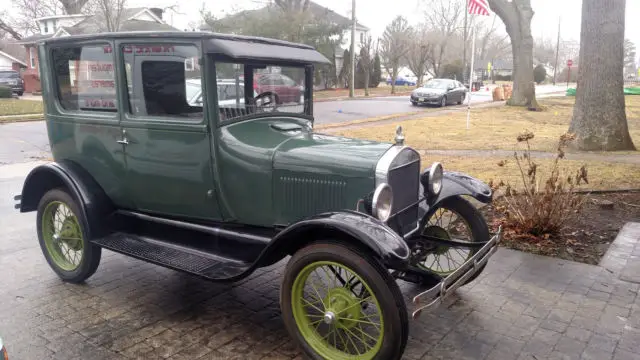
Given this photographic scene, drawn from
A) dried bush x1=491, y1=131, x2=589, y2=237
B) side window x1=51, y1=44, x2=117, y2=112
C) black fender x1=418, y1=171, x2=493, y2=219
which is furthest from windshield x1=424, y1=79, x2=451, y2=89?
side window x1=51, y1=44, x2=117, y2=112

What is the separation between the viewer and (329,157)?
10.8 ft

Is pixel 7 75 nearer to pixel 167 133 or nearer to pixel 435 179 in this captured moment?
pixel 167 133

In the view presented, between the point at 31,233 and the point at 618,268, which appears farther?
the point at 31,233

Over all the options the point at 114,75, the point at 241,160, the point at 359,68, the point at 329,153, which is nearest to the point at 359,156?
the point at 329,153

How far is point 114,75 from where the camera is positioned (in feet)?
12.4

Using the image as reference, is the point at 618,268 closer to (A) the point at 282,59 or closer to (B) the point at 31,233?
(A) the point at 282,59

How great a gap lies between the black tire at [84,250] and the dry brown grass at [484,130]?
7.77 metres

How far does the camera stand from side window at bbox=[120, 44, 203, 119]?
3.54m

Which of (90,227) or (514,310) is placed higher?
(90,227)

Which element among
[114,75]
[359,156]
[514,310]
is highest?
[114,75]

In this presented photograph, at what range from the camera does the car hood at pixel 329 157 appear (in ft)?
10.5

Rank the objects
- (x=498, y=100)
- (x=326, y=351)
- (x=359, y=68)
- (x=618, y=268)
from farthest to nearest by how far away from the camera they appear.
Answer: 1. (x=359, y=68)
2. (x=498, y=100)
3. (x=618, y=268)
4. (x=326, y=351)

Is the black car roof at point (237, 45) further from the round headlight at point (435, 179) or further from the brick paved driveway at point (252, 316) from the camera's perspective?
the brick paved driveway at point (252, 316)

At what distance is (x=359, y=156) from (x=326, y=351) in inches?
49.6
